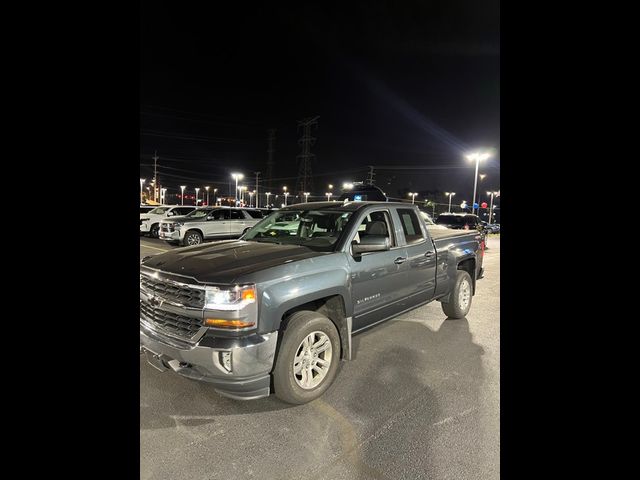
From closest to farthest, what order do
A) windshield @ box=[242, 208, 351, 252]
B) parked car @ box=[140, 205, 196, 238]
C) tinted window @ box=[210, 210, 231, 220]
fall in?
1. windshield @ box=[242, 208, 351, 252]
2. tinted window @ box=[210, 210, 231, 220]
3. parked car @ box=[140, 205, 196, 238]

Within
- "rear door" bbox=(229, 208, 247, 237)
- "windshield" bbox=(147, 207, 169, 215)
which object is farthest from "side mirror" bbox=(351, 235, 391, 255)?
"windshield" bbox=(147, 207, 169, 215)

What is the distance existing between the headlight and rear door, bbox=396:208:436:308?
2265 millimetres

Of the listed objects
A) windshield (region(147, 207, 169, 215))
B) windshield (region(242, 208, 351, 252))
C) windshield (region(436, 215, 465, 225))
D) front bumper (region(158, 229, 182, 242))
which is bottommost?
front bumper (region(158, 229, 182, 242))

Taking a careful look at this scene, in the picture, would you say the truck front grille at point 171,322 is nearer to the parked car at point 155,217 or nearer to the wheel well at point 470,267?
the wheel well at point 470,267

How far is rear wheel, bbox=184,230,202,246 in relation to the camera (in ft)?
48.8

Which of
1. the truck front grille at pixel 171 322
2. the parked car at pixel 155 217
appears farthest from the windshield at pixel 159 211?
the truck front grille at pixel 171 322

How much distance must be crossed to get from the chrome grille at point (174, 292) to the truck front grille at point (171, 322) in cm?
12

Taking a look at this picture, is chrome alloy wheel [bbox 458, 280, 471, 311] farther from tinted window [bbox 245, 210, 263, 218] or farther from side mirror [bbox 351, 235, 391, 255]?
tinted window [bbox 245, 210, 263, 218]

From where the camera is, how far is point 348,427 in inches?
113
